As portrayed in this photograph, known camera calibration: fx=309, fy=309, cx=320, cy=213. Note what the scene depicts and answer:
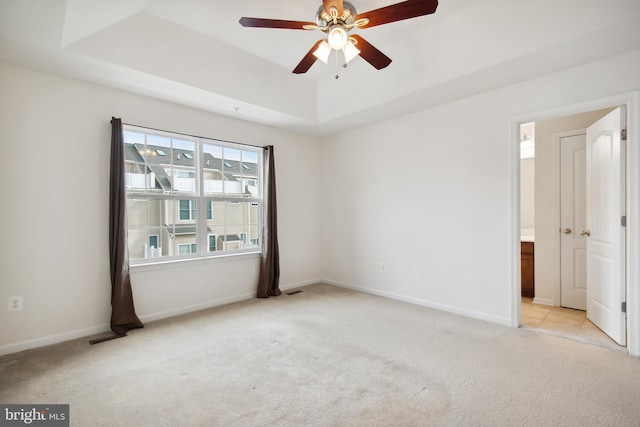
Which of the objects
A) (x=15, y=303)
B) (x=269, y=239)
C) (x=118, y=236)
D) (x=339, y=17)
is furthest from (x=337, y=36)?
(x=15, y=303)

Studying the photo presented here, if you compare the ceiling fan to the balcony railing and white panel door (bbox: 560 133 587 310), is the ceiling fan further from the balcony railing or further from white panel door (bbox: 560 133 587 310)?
white panel door (bbox: 560 133 587 310)

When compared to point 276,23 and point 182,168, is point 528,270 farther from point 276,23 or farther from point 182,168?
point 182,168

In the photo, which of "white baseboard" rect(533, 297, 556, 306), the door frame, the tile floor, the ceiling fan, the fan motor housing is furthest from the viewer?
"white baseboard" rect(533, 297, 556, 306)

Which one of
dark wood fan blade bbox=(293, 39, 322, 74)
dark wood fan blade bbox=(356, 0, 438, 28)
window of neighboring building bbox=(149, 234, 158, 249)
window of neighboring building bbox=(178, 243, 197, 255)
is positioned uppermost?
dark wood fan blade bbox=(356, 0, 438, 28)

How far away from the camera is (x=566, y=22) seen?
2350mm

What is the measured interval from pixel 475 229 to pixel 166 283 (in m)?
3.57

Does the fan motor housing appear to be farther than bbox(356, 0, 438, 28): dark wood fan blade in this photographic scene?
Yes

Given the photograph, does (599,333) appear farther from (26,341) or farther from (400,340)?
(26,341)

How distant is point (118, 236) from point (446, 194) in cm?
361

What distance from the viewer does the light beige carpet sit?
6.02ft

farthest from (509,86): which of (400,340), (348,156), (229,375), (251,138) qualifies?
(229,375)

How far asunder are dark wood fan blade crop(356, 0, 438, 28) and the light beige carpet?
2.48 m

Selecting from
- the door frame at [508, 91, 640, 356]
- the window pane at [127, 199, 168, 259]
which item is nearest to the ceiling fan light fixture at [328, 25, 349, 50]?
→ the door frame at [508, 91, 640, 356]

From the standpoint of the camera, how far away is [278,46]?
3381 mm
